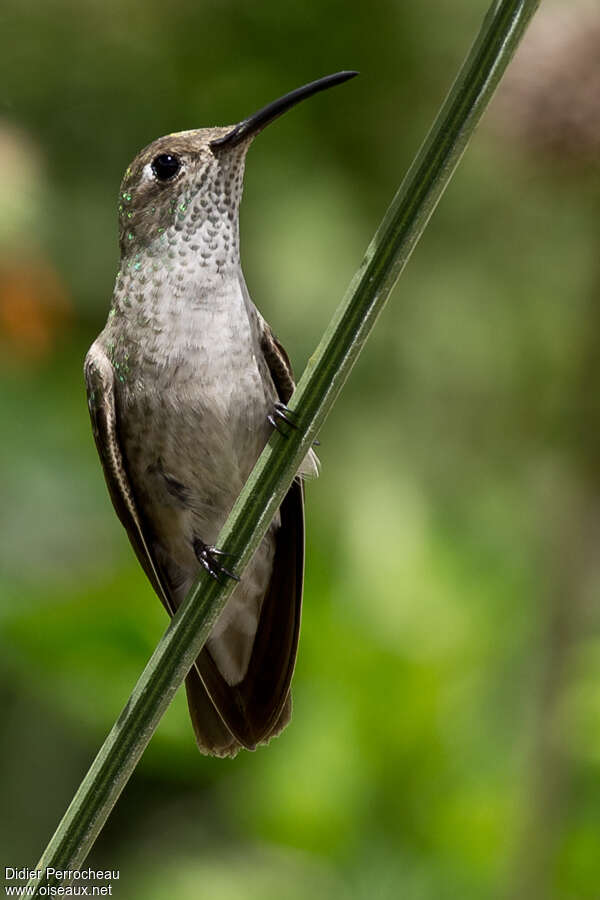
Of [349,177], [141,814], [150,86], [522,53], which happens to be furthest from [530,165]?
[141,814]

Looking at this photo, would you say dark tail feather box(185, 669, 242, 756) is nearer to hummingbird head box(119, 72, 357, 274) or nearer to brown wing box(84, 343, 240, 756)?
brown wing box(84, 343, 240, 756)

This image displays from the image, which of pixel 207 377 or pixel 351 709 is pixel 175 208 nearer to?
pixel 207 377

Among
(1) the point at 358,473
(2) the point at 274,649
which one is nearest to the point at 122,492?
(2) the point at 274,649

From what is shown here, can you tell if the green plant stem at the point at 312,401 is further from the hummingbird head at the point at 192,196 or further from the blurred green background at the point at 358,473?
the blurred green background at the point at 358,473

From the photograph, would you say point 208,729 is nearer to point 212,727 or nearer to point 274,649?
point 212,727

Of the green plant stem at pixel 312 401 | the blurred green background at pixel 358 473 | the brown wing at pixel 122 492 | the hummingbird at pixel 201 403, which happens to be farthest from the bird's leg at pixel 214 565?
the blurred green background at pixel 358 473

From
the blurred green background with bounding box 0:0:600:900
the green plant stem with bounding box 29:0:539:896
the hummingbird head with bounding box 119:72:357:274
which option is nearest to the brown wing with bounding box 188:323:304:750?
the hummingbird head with bounding box 119:72:357:274
